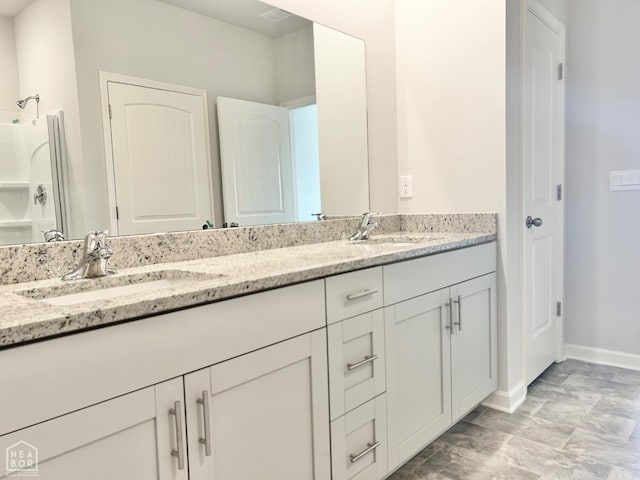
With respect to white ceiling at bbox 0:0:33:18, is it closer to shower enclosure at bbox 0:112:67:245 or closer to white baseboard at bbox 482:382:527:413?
shower enclosure at bbox 0:112:67:245

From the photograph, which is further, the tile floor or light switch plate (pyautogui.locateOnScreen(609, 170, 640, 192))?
light switch plate (pyautogui.locateOnScreen(609, 170, 640, 192))

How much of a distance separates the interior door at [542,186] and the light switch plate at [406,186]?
1.86 feet

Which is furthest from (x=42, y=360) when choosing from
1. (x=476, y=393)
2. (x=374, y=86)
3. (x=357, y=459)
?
(x=374, y=86)

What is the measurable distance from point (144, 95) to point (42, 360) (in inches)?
39.8

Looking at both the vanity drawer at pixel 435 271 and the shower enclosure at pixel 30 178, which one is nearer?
the shower enclosure at pixel 30 178

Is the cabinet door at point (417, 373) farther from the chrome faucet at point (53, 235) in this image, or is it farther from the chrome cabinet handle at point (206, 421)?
the chrome faucet at point (53, 235)

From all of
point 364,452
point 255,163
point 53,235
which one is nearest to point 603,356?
point 364,452

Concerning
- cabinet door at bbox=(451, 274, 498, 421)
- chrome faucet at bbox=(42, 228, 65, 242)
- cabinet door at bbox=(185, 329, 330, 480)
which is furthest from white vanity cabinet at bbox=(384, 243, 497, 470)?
chrome faucet at bbox=(42, 228, 65, 242)

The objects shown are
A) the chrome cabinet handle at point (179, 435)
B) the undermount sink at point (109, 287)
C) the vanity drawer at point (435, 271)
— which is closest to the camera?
the chrome cabinet handle at point (179, 435)

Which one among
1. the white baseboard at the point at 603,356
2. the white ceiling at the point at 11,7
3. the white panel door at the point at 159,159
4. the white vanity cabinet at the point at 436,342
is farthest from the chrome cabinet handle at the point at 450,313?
the white ceiling at the point at 11,7

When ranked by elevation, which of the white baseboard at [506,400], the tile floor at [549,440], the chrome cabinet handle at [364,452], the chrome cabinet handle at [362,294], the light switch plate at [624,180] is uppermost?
the light switch plate at [624,180]

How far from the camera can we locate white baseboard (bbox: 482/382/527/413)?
2205 millimetres

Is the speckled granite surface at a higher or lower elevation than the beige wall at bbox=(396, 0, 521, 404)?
lower

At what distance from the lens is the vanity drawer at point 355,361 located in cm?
133
